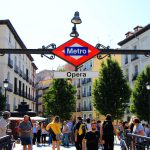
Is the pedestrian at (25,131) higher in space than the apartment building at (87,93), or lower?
lower

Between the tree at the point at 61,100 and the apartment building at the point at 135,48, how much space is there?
826 centimetres

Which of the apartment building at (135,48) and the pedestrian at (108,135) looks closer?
the pedestrian at (108,135)

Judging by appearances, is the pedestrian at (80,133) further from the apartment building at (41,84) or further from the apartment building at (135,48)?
the apartment building at (41,84)

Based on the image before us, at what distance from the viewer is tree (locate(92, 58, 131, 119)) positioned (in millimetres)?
40500

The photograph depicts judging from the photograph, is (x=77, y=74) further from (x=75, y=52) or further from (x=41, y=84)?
(x=41, y=84)

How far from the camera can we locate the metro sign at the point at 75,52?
8234 mm

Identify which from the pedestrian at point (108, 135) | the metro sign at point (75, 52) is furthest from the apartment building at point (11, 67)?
the metro sign at point (75, 52)

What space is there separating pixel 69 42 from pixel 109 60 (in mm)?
33676

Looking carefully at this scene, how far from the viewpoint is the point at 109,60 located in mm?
41781

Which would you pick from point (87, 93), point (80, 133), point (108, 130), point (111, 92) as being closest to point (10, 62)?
point (111, 92)

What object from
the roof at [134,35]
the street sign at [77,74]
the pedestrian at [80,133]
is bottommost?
the pedestrian at [80,133]

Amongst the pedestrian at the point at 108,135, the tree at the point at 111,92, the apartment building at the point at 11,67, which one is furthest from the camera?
the tree at the point at 111,92

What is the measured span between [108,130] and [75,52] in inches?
192

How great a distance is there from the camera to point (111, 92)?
40.8 meters
